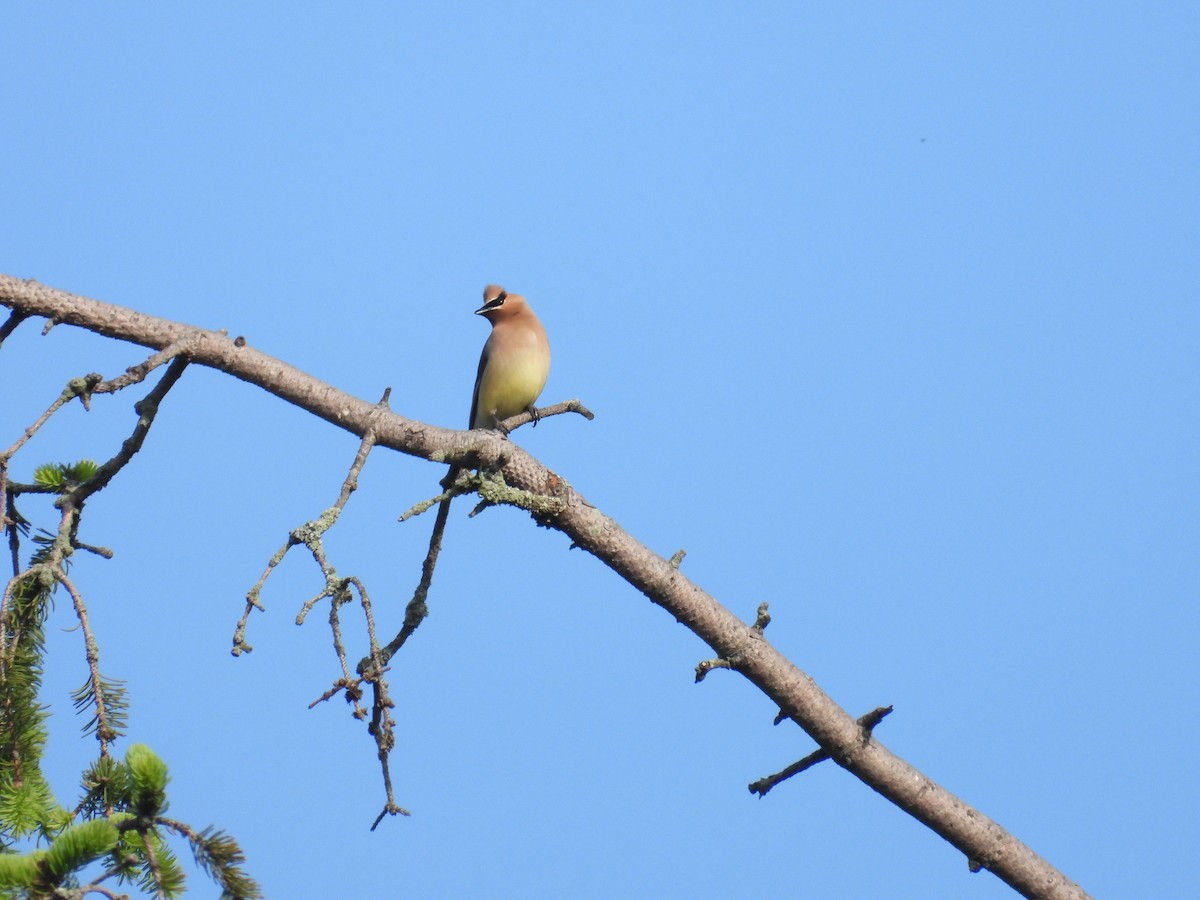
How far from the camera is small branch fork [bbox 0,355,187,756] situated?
3480mm

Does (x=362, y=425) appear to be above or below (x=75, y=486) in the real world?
above

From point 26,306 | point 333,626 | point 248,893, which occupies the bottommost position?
point 248,893

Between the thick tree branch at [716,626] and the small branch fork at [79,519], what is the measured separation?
367 millimetres

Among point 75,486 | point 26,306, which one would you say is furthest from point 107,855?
point 26,306

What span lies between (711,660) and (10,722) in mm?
1942

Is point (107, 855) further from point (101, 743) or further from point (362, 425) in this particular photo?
point (362, 425)

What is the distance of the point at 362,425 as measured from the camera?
4238 millimetres

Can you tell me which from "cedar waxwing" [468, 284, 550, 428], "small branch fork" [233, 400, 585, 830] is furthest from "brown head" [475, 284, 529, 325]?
"small branch fork" [233, 400, 585, 830]

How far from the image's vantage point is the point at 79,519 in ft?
13.1

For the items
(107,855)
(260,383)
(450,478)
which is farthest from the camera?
(450,478)

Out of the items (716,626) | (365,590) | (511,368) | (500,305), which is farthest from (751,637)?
(500,305)

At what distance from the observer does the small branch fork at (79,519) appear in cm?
348

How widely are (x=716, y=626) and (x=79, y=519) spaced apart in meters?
1.95

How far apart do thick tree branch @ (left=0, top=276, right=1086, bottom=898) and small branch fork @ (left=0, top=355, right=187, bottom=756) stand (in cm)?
37
